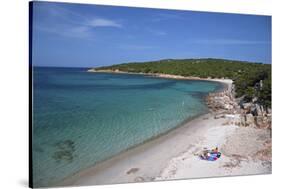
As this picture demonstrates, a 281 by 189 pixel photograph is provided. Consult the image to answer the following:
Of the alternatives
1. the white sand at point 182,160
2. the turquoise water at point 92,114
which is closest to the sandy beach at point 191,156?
the white sand at point 182,160

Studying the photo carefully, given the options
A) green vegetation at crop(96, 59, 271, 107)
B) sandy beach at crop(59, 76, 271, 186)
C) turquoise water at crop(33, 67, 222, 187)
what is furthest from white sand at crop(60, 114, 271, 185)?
green vegetation at crop(96, 59, 271, 107)

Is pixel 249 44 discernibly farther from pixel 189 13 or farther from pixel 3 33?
pixel 3 33

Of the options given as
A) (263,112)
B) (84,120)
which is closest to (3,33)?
(84,120)

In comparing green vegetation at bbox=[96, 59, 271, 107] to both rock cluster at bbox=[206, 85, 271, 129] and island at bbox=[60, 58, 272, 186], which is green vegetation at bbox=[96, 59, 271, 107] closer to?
island at bbox=[60, 58, 272, 186]

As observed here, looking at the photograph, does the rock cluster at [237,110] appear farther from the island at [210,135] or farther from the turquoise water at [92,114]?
the turquoise water at [92,114]

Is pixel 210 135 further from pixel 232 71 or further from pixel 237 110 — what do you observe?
pixel 232 71
